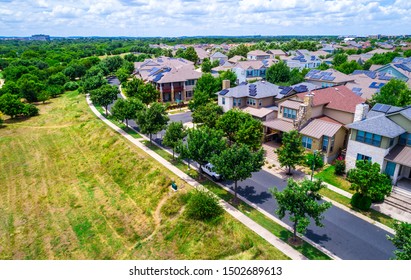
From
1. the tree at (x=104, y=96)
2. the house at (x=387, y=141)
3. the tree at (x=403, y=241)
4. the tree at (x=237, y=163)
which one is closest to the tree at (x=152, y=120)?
the tree at (x=237, y=163)

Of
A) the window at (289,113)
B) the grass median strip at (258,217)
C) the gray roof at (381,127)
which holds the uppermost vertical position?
the gray roof at (381,127)

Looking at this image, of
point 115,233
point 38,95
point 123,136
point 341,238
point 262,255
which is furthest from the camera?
point 38,95

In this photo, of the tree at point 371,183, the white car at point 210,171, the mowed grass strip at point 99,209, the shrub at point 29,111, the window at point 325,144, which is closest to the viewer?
the mowed grass strip at point 99,209

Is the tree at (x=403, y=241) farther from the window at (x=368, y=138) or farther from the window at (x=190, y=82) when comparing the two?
the window at (x=190, y=82)

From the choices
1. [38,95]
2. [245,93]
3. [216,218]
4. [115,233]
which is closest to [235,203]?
[216,218]

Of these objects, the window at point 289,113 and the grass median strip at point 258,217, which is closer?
the grass median strip at point 258,217

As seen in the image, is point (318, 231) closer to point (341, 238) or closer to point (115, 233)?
point (341, 238)

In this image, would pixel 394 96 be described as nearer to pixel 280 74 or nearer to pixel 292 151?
pixel 292 151
